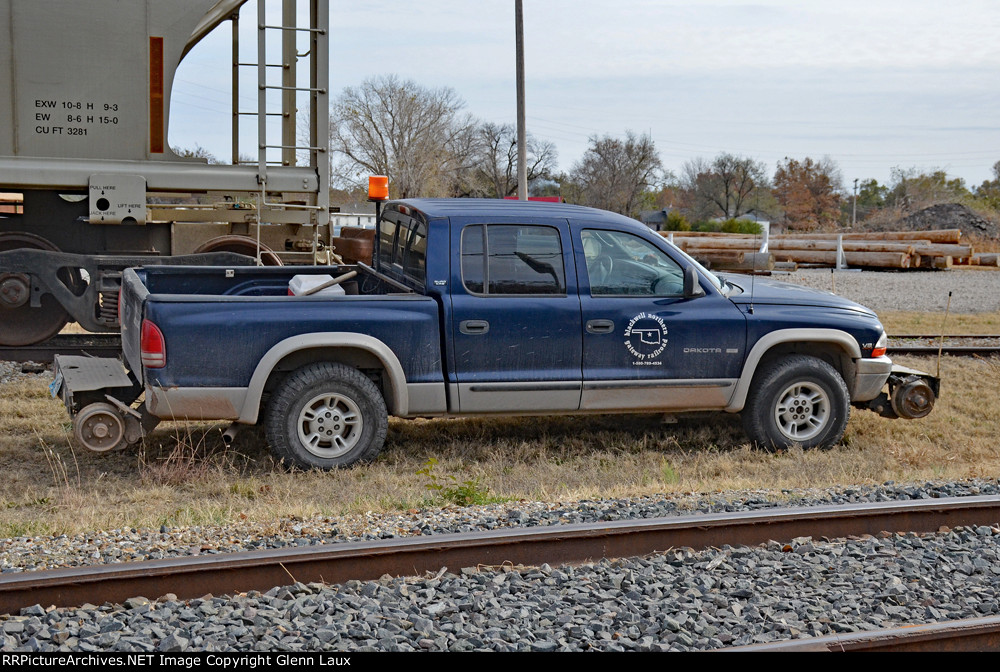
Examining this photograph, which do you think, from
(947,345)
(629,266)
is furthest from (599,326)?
(947,345)

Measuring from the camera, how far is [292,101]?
10.0m

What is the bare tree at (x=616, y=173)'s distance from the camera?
6512 cm

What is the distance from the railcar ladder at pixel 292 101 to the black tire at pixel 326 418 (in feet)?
10.1

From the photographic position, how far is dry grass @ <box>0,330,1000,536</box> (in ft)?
19.4

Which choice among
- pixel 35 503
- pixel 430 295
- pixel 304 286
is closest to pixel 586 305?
pixel 430 295

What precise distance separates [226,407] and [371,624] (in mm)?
3017

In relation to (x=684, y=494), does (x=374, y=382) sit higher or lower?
higher

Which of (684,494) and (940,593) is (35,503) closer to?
(684,494)

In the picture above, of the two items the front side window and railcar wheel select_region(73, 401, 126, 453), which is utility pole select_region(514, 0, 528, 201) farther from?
railcar wheel select_region(73, 401, 126, 453)

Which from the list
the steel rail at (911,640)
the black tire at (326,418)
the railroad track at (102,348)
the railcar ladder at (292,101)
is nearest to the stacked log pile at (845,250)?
the railroad track at (102,348)

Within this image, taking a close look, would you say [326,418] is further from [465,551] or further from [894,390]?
[894,390]

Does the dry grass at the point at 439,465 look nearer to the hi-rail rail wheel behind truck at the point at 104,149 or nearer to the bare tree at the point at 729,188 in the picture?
the hi-rail rail wheel behind truck at the point at 104,149

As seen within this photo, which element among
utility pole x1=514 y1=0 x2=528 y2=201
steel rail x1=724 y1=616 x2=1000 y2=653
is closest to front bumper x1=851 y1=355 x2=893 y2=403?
steel rail x1=724 y1=616 x2=1000 y2=653

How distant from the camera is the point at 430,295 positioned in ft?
22.6
